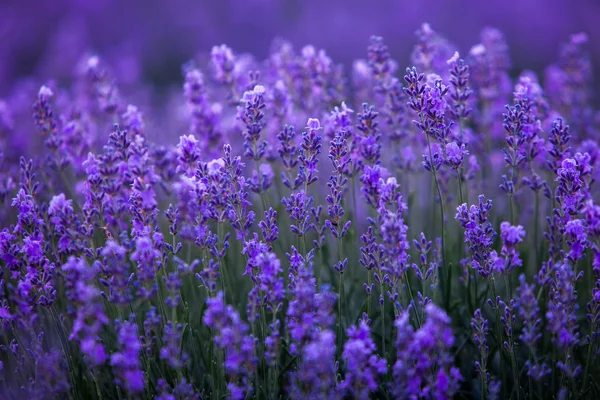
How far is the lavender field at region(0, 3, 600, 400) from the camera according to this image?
80.1 inches

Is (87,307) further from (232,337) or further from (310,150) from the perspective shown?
(310,150)

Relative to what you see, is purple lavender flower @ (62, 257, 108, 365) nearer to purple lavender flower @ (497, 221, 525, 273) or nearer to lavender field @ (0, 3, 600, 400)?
lavender field @ (0, 3, 600, 400)

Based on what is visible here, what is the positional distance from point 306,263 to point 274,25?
34.5ft

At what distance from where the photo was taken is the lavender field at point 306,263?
2035mm

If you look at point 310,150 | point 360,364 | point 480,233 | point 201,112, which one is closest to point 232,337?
point 360,364

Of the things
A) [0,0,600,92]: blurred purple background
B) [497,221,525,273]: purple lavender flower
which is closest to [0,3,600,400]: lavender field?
[497,221,525,273]: purple lavender flower

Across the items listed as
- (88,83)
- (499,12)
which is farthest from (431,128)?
(499,12)

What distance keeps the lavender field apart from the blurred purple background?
6.53 m

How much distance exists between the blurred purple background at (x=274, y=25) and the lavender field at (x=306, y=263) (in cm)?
653

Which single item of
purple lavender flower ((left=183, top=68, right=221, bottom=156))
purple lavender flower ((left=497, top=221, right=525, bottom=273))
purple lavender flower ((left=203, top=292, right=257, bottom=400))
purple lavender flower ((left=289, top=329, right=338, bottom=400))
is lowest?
purple lavender flower ((left=289, top=329, right=338, bottom=400))

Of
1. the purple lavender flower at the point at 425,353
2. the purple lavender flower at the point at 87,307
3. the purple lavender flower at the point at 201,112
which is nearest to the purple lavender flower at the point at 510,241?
the purple lavender flower at the point at 425,353

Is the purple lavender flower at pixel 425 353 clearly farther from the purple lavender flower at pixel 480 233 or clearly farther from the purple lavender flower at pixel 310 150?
the purple lavender flower at pixel 310 150

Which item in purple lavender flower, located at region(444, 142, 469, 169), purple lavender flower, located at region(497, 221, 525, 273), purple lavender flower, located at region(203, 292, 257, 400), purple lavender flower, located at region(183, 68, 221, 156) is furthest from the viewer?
purple lavender flower, located at region(183, 68, 221, 156)

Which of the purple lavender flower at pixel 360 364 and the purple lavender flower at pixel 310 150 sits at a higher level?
the purple lavender flower at pixel 310 150
